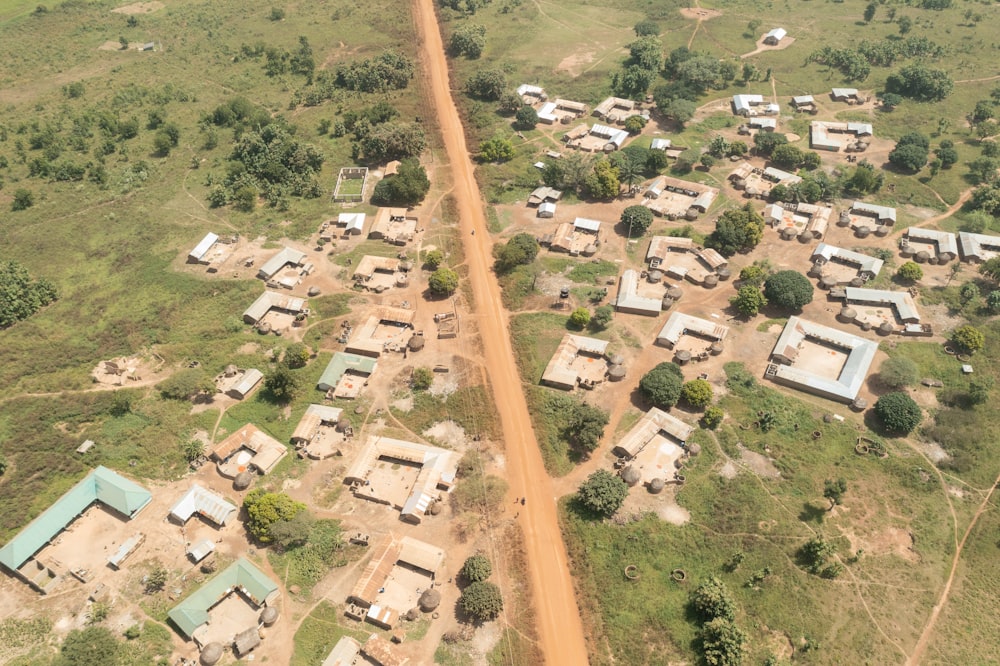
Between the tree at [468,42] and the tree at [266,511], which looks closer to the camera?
the tree at [266,511]

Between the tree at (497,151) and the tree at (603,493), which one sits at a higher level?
the tree at (497,151)

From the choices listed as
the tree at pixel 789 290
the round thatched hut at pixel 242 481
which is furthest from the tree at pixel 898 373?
the round thatched hut at pixel 242 481

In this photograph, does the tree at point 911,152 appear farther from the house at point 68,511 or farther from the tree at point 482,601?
the house at point 68,511

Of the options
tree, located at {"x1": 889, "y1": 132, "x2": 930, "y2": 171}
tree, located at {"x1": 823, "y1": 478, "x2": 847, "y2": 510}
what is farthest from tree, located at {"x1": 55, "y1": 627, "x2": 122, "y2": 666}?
tree, located at {"x1": 889, "y1": 132, "x2": 930, "y2": 171}

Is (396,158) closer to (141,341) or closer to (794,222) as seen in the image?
(141,341)

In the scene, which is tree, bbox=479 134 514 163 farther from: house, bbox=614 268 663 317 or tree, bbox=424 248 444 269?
house, bbox=614 268 663 317

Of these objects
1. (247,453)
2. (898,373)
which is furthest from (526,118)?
(247,453)

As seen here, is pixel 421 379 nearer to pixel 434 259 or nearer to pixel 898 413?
pixel 434 259
